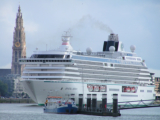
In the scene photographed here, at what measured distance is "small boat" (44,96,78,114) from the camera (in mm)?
74938

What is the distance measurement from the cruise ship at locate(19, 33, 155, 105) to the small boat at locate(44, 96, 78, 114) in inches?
254

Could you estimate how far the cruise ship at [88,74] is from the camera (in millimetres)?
86500

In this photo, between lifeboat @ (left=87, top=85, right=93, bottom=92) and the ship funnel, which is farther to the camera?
the ship funnel

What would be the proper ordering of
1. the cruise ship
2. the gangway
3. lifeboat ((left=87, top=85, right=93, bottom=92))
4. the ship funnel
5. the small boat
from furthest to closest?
the ship funnel, the gangway, lifeboat ((left=87, top=85, right=93, bottom=92)), the cruise ship, the small boat

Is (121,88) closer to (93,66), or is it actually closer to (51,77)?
(93,66)

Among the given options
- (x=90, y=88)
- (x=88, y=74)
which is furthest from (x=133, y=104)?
(x=88, y=74)

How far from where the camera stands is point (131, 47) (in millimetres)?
111062

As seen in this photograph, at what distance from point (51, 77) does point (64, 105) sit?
38.8 feet

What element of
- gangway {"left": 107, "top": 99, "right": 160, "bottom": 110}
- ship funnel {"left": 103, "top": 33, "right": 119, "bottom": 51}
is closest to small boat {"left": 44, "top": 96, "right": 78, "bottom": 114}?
gangway {"left": 107, "top": 99, "right": 160, "bottom": 110}

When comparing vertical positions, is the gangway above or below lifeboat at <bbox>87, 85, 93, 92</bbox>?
below

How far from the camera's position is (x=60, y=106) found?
7550 cm

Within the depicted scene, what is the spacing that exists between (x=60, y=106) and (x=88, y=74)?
60.0 feet

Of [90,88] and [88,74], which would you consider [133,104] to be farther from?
[88,74]

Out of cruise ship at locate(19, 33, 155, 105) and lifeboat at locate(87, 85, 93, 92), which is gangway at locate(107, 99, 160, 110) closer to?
cruise ship at locate(19, 33, 155, 105)
